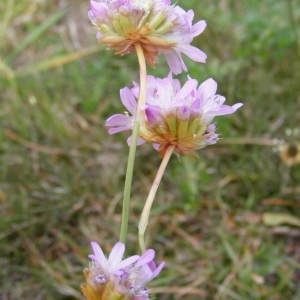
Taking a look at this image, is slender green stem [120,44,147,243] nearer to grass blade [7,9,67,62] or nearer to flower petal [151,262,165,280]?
flower petal [151,262,165,280]

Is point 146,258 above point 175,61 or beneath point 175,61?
beneath

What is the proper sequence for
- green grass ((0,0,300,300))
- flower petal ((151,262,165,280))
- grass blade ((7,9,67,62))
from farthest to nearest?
grass blade ((7,9,67,62)), green grass ((0,0,300,300)), flower petal ((151,262,165,280))

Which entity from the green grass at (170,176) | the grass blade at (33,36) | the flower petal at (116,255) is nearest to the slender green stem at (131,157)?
the flower petal at (116,255)

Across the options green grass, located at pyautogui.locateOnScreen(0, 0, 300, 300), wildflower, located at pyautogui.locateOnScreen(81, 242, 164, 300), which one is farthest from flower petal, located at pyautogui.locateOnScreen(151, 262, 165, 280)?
green grass, located at pyautogui.locateOnScreen(0, 0, 300, 300)

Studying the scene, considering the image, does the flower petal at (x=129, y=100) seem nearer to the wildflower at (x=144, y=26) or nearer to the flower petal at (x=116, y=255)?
the wildflower at (x=144, y=26)

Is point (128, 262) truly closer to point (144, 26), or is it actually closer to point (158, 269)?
point (158, 269)

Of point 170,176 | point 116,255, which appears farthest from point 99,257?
point 170,176
